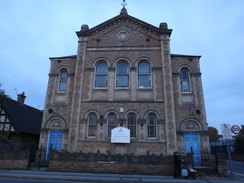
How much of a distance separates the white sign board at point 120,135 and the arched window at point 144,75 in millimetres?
4065

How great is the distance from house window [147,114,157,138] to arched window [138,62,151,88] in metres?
2.65

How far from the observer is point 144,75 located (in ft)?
51.2

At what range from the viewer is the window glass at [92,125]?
14384 mm

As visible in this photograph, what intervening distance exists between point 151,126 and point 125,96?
3.21 meters

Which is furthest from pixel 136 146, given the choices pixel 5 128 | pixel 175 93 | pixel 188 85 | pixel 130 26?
pixel 5 128

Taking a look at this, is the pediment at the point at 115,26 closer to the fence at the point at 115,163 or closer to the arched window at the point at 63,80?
the arched window at the point at 63,80

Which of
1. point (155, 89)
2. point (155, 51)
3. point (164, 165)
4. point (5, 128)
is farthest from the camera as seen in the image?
point (5, 128)

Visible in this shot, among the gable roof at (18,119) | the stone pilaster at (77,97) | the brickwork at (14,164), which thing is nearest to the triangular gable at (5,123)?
the gable roof at (18,119)

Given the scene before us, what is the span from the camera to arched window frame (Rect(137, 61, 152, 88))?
15344mm

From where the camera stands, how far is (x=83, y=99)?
49.6 ft

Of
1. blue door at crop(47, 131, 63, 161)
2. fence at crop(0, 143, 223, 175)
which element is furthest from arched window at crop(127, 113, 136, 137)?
blue door at crop(47, 131, 63, 161)

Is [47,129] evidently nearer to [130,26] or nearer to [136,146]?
[136,146]

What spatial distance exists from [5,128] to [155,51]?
623 inches

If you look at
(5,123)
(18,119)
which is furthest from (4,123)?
(18,119)
